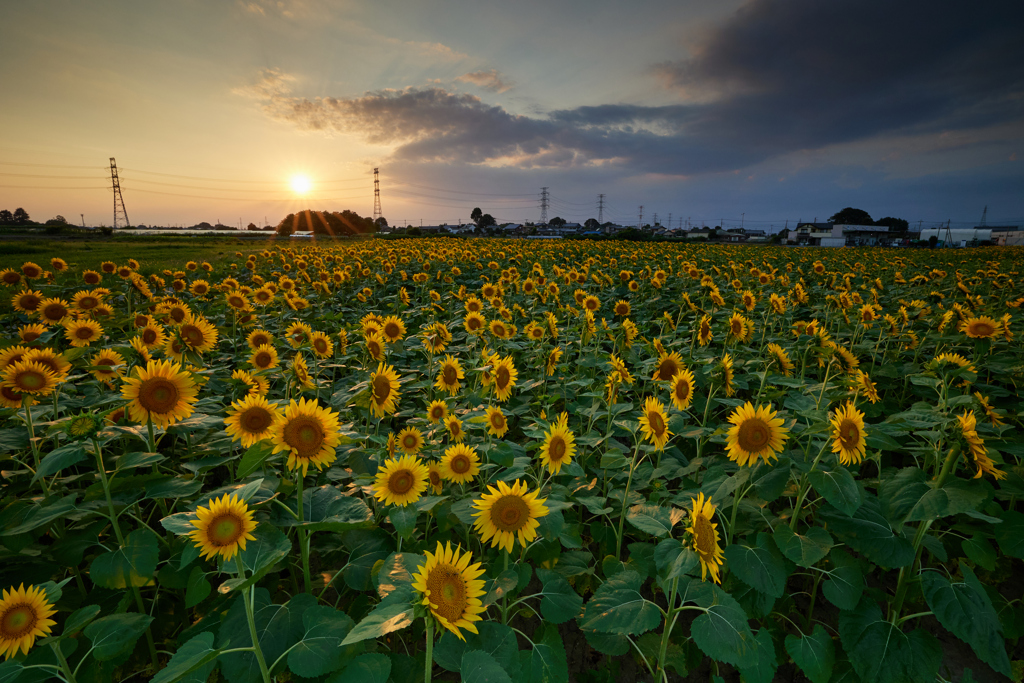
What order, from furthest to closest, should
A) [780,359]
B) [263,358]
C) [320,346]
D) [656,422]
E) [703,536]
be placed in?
[320,346]
[263,358]
[780,359]
[656,422]
[703,536]

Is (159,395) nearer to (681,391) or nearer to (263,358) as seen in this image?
(263,358)

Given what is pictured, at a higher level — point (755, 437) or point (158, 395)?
point (158, 395)

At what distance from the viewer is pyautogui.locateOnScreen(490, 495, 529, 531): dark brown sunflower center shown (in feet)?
5.99

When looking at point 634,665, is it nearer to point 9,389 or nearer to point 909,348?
point 9,389

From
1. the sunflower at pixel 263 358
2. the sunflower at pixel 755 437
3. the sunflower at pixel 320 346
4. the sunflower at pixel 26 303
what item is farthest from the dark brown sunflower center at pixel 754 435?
the sunflower at pixel 26 303

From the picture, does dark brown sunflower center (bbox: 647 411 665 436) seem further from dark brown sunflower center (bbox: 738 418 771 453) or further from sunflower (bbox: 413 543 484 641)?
sunflower (bbox: 413 543 484 641)

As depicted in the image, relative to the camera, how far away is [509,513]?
6.00 feet

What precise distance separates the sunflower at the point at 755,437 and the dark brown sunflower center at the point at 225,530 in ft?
7.39

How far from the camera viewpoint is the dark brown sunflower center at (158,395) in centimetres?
213

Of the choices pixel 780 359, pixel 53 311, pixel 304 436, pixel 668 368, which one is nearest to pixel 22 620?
pixel 304 436

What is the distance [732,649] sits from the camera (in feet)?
5.07

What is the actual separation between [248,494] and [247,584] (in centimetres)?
38

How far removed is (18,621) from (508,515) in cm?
179

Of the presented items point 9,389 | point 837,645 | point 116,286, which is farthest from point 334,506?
point 116,286
